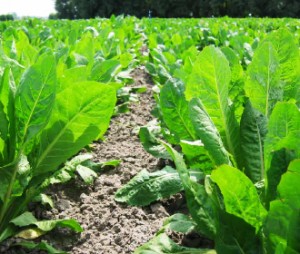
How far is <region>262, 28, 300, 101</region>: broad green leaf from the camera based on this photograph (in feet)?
5.50

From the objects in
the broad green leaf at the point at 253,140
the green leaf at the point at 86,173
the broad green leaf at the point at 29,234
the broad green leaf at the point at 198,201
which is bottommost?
the broad green leaf at the point at 29,234

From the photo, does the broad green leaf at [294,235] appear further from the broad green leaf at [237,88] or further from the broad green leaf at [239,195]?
the broad green leaf at [237,88]

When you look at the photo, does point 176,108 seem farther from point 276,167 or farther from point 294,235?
point 294,235

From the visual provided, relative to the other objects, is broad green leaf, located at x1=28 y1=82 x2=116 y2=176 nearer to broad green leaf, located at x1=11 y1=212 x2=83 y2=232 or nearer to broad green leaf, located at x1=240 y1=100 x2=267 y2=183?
broad green leaf, located at x1=11 y1=212 x2=83 y2=232

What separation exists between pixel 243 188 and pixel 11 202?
104 cm

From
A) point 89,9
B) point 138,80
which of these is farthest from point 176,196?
point 89,9

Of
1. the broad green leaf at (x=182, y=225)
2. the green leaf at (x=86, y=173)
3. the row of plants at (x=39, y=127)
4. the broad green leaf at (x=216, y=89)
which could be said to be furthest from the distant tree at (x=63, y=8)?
the broad green leaf at (x=182, y=225)

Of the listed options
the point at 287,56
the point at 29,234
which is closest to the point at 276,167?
the point at 287,56

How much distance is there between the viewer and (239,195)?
1.15 m

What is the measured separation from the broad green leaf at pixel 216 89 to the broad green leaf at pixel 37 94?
0.49 metres

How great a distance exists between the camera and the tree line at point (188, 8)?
1395 inches

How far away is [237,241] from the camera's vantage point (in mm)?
1244

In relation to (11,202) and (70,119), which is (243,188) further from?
(11,202)

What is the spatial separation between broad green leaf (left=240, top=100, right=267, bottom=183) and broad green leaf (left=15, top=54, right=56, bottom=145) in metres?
0.68
